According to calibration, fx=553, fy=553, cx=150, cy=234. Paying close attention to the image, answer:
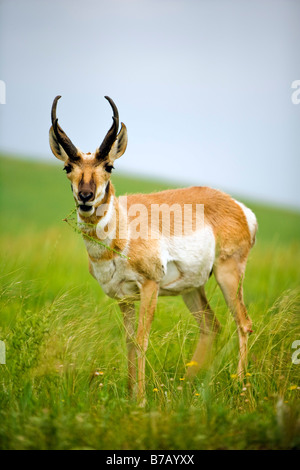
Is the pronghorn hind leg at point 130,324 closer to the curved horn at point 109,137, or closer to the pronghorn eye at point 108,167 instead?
the pronghorn eye at point 108,167

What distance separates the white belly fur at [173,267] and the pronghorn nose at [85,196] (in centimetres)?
64

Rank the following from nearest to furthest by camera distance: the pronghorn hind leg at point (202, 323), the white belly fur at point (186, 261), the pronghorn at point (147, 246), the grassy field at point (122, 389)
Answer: the grassy field at point (122, 389)
the pronghorn at point (147, 246)
the white belly fur at point (186, 261)
the pronghorn hind leg at point (202, 323)

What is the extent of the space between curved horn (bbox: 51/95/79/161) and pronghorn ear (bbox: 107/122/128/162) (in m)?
0.35

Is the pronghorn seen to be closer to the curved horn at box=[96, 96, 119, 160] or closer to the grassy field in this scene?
the curved horn at box=[96, 96, 119, 160]

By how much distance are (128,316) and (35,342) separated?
4.42 feet

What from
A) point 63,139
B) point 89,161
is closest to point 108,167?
point 89,161

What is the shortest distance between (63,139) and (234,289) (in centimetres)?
250

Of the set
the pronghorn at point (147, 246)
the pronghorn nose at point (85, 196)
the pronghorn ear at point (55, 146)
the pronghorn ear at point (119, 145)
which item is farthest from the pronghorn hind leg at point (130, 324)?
the pronghorn ear at point (55, 146)

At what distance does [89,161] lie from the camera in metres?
4.96

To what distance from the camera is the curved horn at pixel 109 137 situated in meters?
4.87

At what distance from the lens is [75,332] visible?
4.90 metres

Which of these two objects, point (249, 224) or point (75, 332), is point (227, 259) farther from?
point (75, 332)

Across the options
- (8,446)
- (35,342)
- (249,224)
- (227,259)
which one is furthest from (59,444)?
(249,224)

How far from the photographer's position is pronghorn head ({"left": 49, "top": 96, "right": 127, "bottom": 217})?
475cm
